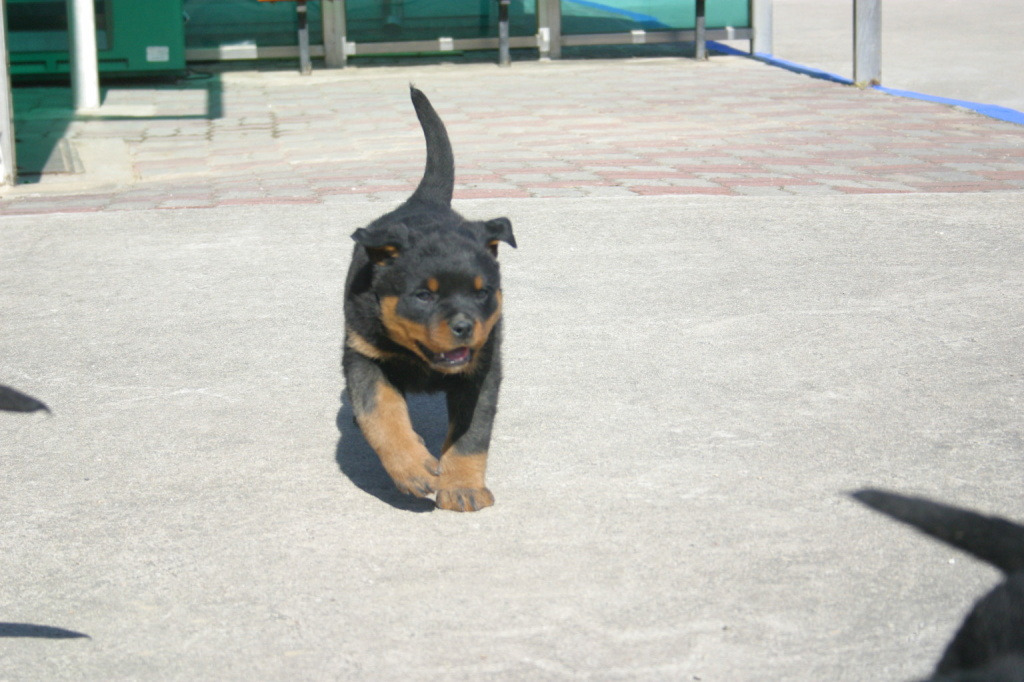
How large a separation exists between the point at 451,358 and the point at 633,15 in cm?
1318

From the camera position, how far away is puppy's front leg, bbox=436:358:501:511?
348 cm

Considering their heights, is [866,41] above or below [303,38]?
below

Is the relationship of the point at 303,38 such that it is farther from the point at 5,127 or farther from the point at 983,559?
the point at 983,559

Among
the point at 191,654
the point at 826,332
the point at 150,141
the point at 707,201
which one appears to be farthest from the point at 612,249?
the point at 150,141

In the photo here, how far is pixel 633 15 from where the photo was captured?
15.8 m

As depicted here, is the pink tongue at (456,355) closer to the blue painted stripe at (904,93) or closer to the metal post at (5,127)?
the metal post at (5,127)

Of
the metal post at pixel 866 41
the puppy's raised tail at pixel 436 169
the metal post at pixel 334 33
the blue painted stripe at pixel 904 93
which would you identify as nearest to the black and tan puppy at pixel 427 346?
the puppy's raised tail at pixel 436 169

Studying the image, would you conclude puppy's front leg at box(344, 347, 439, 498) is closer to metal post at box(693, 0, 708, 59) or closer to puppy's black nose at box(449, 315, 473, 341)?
puppy's black nose at box(449, 315, 473, 341)

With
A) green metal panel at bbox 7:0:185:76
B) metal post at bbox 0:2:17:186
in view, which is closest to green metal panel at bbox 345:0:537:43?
green metal panel at bbox 7:0:185:76

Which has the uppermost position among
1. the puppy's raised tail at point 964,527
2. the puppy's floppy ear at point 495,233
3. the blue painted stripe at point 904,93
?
the blue painted stripe at point 904,93

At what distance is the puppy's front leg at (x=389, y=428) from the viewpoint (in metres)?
3.39

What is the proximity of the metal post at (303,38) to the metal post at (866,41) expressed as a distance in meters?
5.94

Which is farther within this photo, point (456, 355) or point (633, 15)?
point (633, 15)

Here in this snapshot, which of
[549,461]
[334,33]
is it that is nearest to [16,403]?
[549,461]
